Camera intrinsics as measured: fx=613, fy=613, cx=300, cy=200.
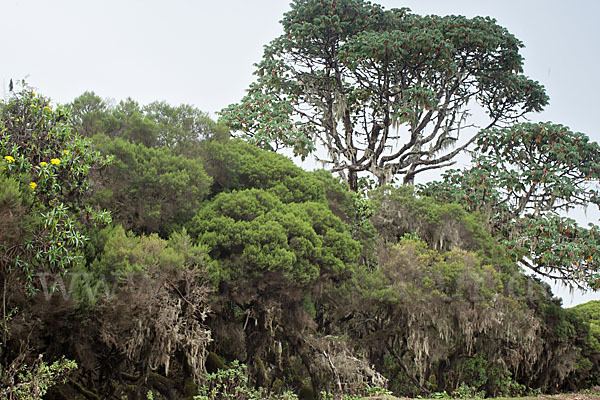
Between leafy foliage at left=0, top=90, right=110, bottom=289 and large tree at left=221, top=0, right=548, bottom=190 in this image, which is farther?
large tree at left=221, top=0, right=548, bottom=190

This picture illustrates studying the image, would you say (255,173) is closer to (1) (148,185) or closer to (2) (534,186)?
(1) (148,185)

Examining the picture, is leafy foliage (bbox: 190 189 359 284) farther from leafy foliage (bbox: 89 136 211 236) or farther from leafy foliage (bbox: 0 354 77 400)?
leafy foliage (bbox: 0 354 77 400)

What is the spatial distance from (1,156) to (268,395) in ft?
23.5

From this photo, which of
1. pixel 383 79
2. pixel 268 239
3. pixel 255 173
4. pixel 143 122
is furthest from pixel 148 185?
pixel 383 79

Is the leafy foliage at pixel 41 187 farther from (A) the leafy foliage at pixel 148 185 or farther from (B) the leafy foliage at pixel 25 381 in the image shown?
(A) the leafy foliage at pixel 148 185

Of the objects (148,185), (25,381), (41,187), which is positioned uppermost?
(148,185)

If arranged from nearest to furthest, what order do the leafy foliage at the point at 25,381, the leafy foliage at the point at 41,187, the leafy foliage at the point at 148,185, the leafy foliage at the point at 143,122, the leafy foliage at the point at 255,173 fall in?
the leafy foliage at the point at 41,187 → the leafy foliage at the point at 25,381 → the leafy foliage at the point at 148,185 → the leafy foliage at the point at 143,122 → the leafy foliage at the point at 255,173

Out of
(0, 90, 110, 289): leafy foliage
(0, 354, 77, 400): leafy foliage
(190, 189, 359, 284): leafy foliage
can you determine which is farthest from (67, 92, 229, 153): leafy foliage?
(0, 354, 77, 400): leafy foliage

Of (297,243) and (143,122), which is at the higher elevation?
(143,122)

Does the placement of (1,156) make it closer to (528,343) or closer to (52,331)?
(52,331)

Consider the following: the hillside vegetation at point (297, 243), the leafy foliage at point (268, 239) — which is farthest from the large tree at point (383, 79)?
the leafy foliage at point (268, 239)

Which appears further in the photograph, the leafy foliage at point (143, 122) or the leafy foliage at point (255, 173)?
the leafy foliage at point (255, 173)

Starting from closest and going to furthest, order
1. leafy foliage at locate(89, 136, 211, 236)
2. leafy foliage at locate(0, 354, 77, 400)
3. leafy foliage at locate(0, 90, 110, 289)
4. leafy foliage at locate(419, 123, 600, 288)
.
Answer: leafy foliage at locate(0, 90, 110, 289), leafy foliage at locate(0, 354, 77, 400), leafy foliage at locate(89, 136, 211, 236), leafy foliage at locate(419, 123, 600, 288)

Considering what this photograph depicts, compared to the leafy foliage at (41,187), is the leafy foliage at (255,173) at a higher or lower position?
higher
